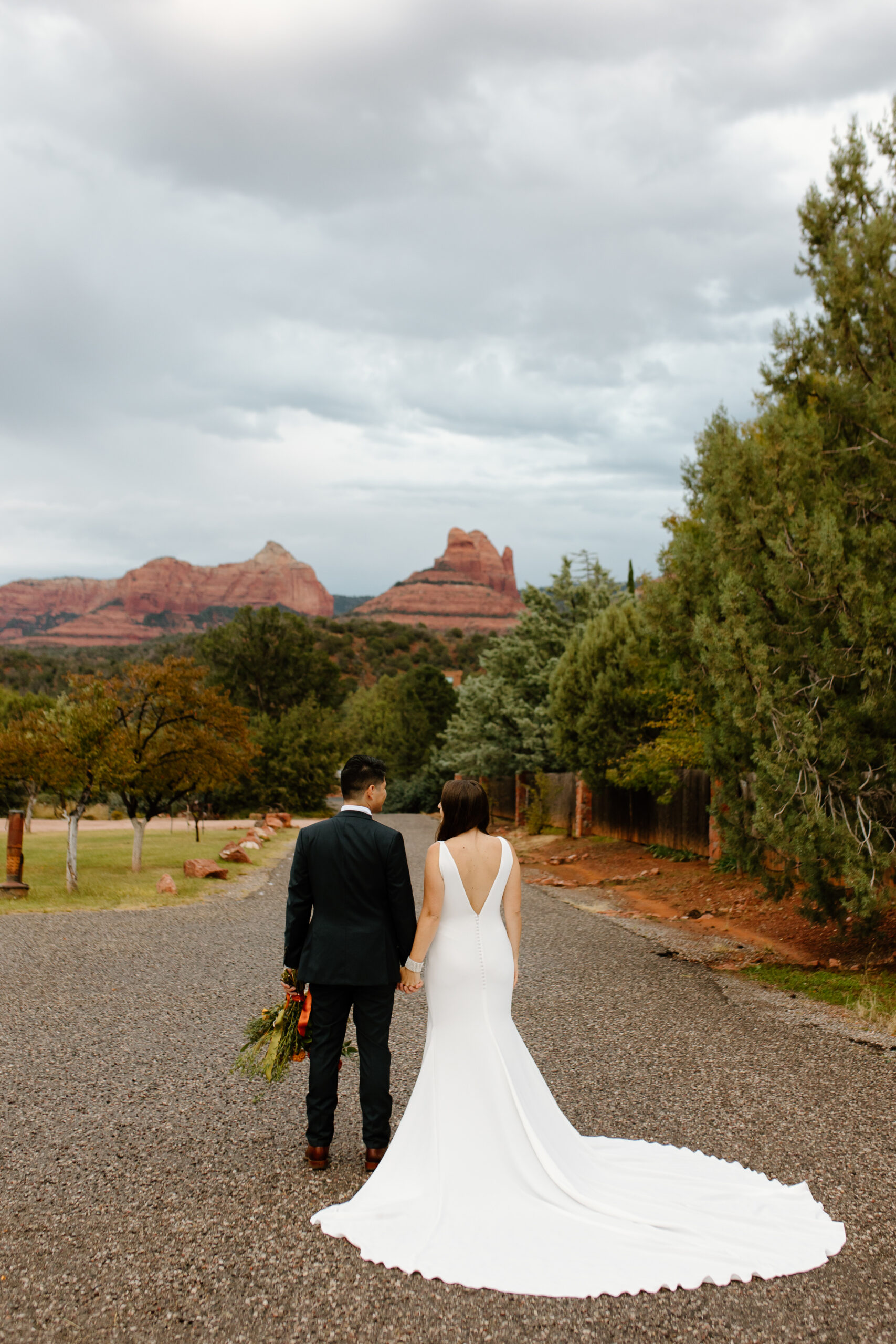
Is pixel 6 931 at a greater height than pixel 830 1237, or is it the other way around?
pixel 830 1237

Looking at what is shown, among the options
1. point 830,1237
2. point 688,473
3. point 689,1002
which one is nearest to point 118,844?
point 688,473

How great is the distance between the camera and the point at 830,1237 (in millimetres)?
Answer: 3869

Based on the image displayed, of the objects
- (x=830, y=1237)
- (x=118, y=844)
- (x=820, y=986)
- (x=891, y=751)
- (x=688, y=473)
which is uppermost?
(x=688, y=473)

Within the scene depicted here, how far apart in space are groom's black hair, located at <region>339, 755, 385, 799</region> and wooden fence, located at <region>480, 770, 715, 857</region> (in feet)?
42.3

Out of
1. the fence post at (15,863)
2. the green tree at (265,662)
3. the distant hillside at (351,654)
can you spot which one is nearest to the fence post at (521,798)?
the fence post at (15,863)

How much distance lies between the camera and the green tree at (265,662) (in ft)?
181

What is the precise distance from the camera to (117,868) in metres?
19.6

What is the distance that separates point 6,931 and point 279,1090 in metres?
7.73

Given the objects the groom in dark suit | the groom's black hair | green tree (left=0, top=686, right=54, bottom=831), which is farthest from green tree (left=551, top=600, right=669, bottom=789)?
the groom in dark suit

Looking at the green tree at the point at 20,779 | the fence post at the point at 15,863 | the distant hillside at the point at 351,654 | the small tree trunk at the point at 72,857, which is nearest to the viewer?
the fence post at the point at 15,863

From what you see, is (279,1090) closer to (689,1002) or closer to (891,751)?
(689,1002)

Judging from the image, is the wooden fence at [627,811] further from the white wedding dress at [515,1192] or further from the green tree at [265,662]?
the green tree at [265,662]

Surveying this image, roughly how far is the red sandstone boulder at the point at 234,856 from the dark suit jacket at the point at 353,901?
56.9 feet

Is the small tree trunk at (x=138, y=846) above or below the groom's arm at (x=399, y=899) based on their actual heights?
below
